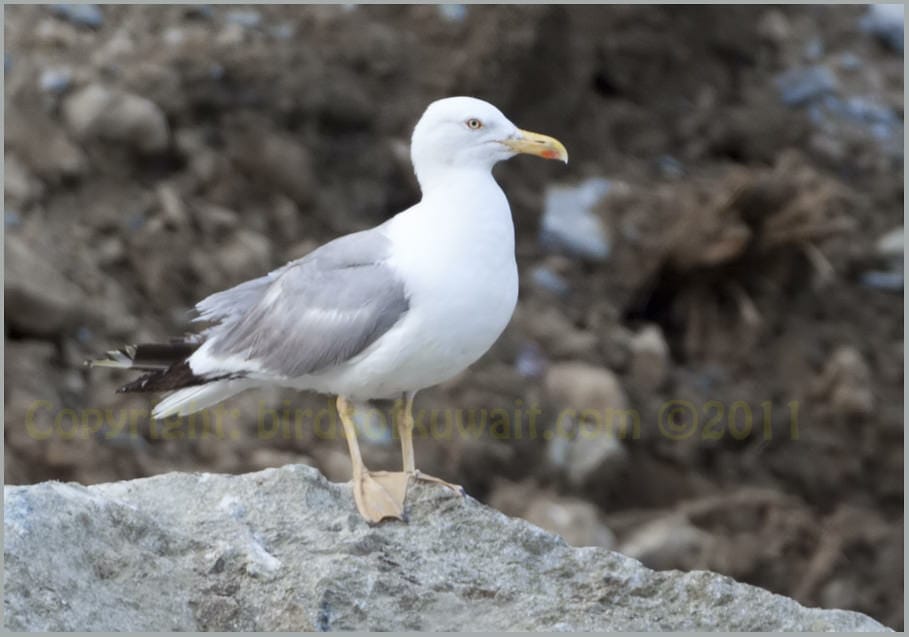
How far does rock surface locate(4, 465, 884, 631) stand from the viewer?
5.06 m

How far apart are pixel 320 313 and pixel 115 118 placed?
5.15 meters

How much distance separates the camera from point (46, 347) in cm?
931

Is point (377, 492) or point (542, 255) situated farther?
point (542, 255)

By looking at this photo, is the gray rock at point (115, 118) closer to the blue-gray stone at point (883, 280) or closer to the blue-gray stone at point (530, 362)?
the blue-gray stone at point (530, 362)

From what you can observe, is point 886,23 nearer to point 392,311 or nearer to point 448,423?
point 448,423

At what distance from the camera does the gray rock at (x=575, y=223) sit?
12164 millimetres

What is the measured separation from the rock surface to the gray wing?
426 millimetres

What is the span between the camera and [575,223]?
40.4 ft

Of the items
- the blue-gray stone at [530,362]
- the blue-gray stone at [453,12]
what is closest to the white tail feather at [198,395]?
the blue-gray stone at [530,362]

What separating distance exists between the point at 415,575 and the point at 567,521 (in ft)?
14.4

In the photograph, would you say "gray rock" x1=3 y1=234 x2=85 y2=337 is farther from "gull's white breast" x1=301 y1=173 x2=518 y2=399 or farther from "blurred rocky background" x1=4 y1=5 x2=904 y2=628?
"gull's white breast" x1=301 y1=173 x2=518 y2=399

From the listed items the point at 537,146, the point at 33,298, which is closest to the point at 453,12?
the point at 33,298

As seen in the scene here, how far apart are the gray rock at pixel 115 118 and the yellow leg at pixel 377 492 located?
5093 mm

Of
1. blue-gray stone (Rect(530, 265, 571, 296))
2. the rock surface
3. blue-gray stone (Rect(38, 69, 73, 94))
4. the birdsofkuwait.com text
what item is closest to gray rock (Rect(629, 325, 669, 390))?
the birdsofkuwait.com text
